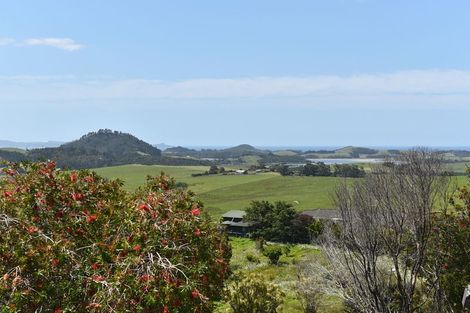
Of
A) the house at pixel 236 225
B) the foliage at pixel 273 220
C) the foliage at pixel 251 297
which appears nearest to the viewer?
the foliage at pixel 251 297

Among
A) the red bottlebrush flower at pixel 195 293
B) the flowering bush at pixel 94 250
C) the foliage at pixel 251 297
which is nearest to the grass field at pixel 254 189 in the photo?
the foliage at pixel 251 297

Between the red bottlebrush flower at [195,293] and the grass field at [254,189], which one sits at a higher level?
the red bottlebrush flower at [195,293]

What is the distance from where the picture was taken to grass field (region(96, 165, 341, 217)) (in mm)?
110588

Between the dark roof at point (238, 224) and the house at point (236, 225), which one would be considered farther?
the house at point (236, 225)

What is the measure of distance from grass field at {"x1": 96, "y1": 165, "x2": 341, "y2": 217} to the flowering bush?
88531 mm

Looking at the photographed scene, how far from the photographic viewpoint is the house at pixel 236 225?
80562mm

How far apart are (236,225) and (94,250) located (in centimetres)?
7459

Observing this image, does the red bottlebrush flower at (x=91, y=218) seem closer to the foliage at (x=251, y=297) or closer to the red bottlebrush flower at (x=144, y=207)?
the red bottlebrush flower at (x=144, y=207)

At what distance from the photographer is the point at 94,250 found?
30.2 feet

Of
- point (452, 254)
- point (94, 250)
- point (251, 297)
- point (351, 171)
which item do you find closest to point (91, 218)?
point (94, 250)

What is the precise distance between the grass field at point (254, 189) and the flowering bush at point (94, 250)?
88.5 meters

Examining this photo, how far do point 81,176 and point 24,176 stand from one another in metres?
1.52

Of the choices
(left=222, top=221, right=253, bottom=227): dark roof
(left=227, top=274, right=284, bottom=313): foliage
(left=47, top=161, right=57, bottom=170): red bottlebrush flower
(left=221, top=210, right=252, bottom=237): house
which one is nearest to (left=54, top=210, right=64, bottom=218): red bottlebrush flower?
(left=47, top=161, right=57, bottom=170): red bottlebrush flower

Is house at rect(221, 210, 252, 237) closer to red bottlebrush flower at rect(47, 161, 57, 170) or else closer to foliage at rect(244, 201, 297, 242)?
foliage at rect(244, 201, 297, 242)
